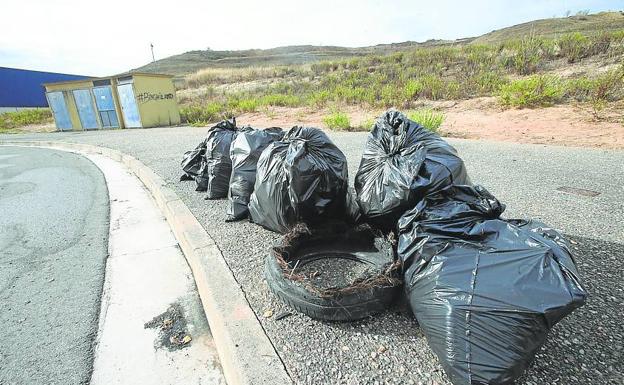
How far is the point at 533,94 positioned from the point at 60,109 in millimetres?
18520

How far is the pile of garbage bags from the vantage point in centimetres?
103

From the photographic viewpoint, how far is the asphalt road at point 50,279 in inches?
61.0

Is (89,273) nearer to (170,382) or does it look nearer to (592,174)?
(170,382)

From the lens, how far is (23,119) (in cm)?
1864

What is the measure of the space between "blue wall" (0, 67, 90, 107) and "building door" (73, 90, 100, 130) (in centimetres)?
1296

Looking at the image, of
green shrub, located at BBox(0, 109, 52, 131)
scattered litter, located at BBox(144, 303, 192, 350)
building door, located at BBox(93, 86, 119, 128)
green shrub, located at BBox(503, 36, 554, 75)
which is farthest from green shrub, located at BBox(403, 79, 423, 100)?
green shrub, located at BBox(0, 109, 52, 131)

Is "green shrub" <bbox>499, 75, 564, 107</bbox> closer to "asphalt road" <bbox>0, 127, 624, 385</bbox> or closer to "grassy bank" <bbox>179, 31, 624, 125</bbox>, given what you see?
"grassy bank" <bbox>179, 31, 624, 125</bbox>

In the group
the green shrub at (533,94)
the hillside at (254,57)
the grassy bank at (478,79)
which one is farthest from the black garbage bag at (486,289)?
the hillside at (254,57)

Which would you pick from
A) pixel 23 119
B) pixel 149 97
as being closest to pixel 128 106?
pixel 149 97

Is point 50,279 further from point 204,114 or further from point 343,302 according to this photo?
point 204,114

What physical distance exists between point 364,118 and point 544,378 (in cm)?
896

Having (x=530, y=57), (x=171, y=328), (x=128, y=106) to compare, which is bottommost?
(x=171, y=328)

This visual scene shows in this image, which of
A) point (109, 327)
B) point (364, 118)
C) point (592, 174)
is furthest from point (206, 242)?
point (364, 118)

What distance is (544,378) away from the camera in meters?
1.11
